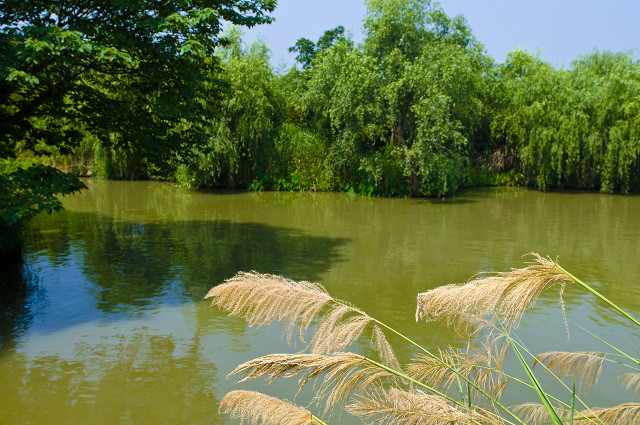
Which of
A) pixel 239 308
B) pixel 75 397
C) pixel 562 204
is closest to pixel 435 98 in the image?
pixel 562 204

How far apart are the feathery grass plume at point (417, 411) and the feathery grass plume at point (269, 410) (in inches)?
11.4

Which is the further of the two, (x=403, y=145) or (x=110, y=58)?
(x=403, y=145)

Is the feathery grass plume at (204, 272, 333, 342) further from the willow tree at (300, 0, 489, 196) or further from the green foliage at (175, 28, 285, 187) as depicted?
the green foliage at (175, 28, 285, 187)

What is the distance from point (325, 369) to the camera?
2.30 metres

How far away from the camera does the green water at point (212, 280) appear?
629 cm

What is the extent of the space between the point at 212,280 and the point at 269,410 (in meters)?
8.58

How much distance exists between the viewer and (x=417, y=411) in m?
2.38

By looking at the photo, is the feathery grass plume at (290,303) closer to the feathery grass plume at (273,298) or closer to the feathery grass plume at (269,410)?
the feathery grass plume at (273,298)

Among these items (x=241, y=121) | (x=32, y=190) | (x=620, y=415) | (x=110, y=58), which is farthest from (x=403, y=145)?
(x=620, y=415)

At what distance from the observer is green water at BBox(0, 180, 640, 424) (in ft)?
20.6

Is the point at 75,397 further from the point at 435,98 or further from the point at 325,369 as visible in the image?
the point at 435,98

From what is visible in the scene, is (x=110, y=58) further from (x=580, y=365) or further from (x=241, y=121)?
(x=241, y=121)

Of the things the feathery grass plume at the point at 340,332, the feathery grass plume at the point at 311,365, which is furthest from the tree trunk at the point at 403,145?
the feathery grass plume at the point at 311,365

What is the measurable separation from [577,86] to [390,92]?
10.2 m
